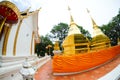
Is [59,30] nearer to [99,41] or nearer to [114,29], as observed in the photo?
[114,29]

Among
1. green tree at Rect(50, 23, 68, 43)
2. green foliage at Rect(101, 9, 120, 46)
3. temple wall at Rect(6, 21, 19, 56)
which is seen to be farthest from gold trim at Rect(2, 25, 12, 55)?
green tree at Rect(50, 23, 68, 43)

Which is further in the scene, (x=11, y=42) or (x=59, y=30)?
(x=59, y=30)

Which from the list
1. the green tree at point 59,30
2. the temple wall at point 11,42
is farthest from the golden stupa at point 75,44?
the green tree at point 59,30

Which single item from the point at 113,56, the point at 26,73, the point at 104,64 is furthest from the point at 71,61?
the point at 26,73

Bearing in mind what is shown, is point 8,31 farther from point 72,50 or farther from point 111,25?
point 111,25

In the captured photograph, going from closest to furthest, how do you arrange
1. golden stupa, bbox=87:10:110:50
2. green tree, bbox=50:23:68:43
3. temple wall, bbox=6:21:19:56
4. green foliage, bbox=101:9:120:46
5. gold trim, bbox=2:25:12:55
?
1. gold trim, bbox=2:25:12:55
2. temple wall, bbox=6:21:19:56
3. golden stupa, bbox=87:10:110:50
4. green foliage, bbox=101:9:120:46
5. green tree, bbox=50:23:68:43

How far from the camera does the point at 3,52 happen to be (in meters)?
4.96

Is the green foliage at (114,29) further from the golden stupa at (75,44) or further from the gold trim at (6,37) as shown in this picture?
the gold trim at (6,37)

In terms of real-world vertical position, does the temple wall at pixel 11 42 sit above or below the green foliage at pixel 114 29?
below

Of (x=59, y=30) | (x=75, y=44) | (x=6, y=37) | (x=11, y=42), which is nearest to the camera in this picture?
(x=6, y=37)

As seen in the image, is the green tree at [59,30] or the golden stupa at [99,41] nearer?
the golden stupa at [99,41]

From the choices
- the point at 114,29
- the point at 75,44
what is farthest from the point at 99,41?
the point at 114,29

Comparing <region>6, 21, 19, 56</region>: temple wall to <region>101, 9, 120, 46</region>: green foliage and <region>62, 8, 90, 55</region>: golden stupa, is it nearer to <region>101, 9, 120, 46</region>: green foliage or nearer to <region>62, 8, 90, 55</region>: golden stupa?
<region>62, 8, 90, 55</region>: golden stupa

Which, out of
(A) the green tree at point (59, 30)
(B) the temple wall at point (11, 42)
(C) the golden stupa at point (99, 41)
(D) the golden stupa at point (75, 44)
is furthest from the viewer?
(A) the green tree at point (59, 30)
